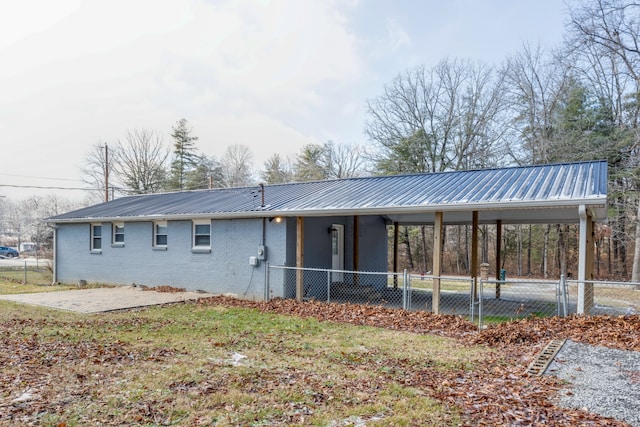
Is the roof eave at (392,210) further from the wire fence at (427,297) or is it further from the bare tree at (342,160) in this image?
the bare tree at (342,160)

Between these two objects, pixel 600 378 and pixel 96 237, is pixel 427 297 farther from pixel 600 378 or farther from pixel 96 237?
pixel 96 237

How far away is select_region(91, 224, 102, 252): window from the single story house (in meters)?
0.04

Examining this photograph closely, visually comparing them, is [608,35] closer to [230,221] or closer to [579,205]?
[579,205]

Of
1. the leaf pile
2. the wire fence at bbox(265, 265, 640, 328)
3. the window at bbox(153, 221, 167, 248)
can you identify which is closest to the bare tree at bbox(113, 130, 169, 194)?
the window at bbox(153, 221, 167, 248)

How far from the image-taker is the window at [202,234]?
12477 millimetres

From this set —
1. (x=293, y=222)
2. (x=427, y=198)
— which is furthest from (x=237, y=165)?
(x=427, y=198)

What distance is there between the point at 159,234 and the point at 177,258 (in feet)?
4.33

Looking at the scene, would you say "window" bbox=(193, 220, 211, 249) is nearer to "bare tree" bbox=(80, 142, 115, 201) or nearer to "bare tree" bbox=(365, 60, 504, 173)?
"bare tree" bbox=(365, 60, 504, 173)

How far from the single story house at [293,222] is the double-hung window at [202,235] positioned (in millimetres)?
31

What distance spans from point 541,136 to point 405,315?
1687cm

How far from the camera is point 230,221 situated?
11859mm

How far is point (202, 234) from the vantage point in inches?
496

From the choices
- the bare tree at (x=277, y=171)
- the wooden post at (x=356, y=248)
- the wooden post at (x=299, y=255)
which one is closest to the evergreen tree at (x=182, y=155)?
the bare tree at (x=277, y=171)

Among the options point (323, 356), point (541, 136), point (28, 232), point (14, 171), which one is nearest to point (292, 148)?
point (541, 136)
